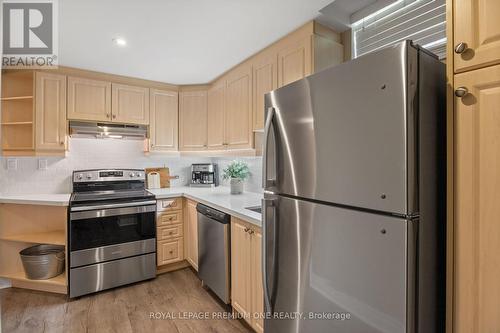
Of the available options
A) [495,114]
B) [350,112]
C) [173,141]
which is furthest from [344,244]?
[173,141]

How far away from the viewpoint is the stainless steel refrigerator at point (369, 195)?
81cm

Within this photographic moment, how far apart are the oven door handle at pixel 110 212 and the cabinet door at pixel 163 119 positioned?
0.86 m

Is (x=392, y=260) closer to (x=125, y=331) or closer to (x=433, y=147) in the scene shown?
(x=433, y=147)

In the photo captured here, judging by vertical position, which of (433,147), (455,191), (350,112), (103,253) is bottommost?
(103,253)

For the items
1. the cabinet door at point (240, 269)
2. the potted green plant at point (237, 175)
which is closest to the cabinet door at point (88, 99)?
the potted green plant at point (237, 175)

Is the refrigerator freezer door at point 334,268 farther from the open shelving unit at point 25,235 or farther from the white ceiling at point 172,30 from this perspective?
the open shelving unit at point 25,235

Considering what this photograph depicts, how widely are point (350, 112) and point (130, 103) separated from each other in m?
2.81

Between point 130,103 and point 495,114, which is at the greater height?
point 130,103

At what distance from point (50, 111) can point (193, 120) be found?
4.97 feet

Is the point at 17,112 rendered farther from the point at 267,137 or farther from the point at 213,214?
the point at 267,137

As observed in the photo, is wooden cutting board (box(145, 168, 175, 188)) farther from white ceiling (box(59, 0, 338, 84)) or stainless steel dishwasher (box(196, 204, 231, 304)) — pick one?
white ceiling (box(59, 0, 338, 84))

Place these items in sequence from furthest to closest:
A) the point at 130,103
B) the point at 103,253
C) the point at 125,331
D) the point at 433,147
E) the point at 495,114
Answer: the point at 130,103 < the point at 103,253 < the point at 125,331 < the point at 433,147 < the point at 495,114

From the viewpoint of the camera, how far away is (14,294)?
2449 millimetres

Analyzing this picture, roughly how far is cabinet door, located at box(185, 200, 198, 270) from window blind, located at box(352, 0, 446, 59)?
213 centimetres
